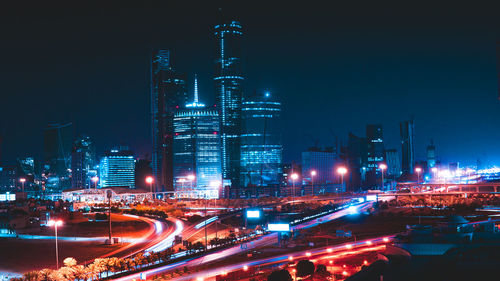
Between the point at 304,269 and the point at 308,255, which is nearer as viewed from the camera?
the point at 304,269

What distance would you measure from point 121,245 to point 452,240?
3636 cm

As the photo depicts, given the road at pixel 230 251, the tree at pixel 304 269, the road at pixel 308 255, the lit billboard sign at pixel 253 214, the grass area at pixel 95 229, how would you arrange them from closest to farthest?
the tree at pixel 304 269
the road at pixel 308 255
the road at pixel 230 251
the grass area at pixel 95 229
the lit billboard sign at pixel 253 214

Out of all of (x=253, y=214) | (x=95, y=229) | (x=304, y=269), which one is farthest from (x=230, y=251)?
(x=95, y=229)

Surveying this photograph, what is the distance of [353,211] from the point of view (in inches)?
3359

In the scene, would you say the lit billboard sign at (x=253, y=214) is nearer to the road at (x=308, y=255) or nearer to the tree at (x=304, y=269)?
the road at (x=308, y=255)

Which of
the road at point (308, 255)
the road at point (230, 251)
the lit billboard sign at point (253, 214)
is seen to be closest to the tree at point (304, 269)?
the road at point (308, 255)

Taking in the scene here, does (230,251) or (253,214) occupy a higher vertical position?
(253,214)

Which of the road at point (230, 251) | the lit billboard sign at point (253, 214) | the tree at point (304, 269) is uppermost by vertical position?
the lit billboard sign at point (253, 214)

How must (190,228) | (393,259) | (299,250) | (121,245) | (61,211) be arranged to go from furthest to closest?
(61,211) → (190,228) → (121,245) → (299,250) → (393,259)

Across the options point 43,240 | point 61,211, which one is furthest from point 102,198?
point 43,240

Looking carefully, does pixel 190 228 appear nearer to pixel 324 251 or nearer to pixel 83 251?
pixel 83 251

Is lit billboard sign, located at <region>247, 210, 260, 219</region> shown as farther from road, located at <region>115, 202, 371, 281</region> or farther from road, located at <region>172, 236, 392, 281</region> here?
road, located at <region>172, 236, 392, 281</region>

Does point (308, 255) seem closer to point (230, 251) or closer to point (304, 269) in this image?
point (230, 251)

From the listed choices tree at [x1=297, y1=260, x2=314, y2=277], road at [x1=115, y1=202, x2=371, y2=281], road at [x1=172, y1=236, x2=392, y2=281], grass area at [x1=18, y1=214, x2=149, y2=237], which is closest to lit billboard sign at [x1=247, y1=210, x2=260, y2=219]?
road at [x1=115, y1=202, x2=371, y2=281]
